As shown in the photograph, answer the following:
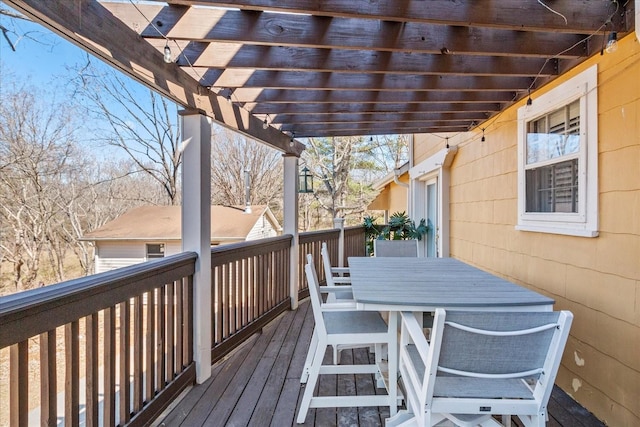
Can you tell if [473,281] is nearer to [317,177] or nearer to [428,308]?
[428,308]

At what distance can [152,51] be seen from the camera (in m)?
2.22

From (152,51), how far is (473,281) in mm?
2590

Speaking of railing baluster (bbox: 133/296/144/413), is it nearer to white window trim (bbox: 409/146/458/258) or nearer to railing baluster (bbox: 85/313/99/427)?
railing baluster (bbox: 85/313/99/427)

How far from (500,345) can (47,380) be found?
190cm

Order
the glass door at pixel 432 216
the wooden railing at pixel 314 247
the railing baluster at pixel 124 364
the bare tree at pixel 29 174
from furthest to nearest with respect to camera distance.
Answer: the bare tree at pixel 29 174 < the glass door at pixel 432 216 < the wooden railing at pixel 314 247 < the railing baluster at pixel 124 364

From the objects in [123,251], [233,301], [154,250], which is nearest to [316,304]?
[233,301]

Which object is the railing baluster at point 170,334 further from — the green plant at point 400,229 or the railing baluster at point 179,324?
the green plant at point 400,229

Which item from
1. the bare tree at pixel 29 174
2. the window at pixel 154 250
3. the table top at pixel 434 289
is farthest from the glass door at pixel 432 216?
the bare tree at pixel 29 174

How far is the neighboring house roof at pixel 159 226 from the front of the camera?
9367 mm

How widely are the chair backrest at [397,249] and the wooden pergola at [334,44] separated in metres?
1.79

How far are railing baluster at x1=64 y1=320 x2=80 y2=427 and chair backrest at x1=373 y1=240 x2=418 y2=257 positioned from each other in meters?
3.29

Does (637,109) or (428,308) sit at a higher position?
(637,109)

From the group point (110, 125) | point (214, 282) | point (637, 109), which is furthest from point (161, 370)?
point (110, 125)

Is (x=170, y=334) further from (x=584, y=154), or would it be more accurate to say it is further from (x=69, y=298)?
(x=584, y=154)
